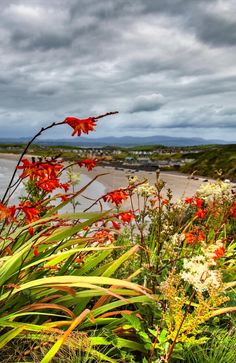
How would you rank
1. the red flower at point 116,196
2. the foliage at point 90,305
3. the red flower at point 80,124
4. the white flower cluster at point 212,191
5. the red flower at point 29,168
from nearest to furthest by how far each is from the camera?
the foliage at point 90,305
the red flower at point 80,124
the red flower at point 29,168
the red flower at point 116,196
the white flower cluster at point 212,191

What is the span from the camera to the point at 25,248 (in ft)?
11.1

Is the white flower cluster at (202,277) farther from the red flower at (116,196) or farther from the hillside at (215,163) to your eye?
the hillside at (215,163)

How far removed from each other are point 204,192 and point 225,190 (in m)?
0.44

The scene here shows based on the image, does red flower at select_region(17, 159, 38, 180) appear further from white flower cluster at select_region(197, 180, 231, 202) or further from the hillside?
the hillside

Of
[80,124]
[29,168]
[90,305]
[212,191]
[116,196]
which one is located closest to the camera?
[80,124]

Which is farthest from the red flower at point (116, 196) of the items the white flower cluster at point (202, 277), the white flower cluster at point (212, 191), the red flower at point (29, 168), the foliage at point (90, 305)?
the white flower cluster at point (212, 191)

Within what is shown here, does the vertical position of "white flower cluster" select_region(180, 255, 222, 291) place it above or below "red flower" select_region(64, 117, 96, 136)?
below

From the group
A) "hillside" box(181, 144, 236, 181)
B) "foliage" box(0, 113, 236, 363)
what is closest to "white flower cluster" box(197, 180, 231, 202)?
"foliage" box(0, 113, 236, 363)

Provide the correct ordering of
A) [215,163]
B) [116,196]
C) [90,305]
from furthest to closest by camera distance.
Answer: [215,163] → [90,305] → [116,196]

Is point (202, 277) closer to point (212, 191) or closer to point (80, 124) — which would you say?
point (80, 124)

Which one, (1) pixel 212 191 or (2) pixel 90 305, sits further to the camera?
(1) pixel 212 191

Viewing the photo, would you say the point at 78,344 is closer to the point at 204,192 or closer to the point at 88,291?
the point at 88,291

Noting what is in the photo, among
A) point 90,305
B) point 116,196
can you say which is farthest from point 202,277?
point 90,305

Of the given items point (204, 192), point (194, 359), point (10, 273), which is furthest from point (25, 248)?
point (204, 192)
